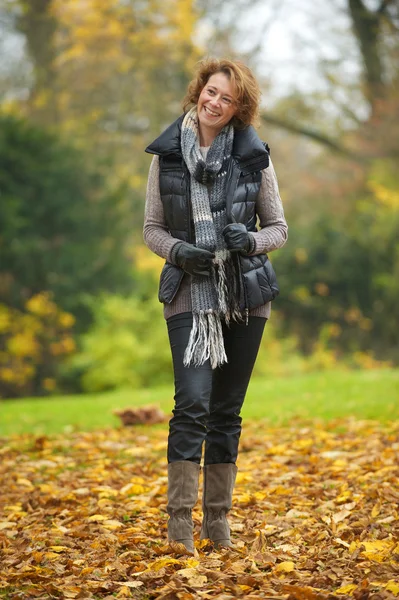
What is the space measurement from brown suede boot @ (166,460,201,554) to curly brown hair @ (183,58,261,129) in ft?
5.11

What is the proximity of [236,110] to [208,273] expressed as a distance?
77 centimetres

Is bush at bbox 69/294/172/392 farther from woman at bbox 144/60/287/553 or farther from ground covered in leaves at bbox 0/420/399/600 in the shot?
woman at bbox 144/60/287/553

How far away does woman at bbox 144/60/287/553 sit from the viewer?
3.57 metres

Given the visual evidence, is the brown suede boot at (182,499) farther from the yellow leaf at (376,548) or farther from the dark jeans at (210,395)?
the yellow leaf at (376,548)

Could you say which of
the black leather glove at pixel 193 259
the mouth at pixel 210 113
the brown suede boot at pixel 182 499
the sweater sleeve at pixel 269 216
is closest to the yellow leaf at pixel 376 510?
the brown suede boot at pixel 182 499

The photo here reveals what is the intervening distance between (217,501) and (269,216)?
4.37ft

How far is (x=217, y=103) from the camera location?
3723 millimetres

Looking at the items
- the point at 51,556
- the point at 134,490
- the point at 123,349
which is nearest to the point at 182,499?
the point at 51,556

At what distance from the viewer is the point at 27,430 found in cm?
902

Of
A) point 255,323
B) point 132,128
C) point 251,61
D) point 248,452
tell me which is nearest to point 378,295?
point 251,61

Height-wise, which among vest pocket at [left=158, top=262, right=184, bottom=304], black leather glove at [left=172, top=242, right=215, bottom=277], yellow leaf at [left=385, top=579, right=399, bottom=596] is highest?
black leather glove at [left=172, top=242, right=215, bottom=277]

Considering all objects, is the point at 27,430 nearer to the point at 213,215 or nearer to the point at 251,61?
the point at 213,215

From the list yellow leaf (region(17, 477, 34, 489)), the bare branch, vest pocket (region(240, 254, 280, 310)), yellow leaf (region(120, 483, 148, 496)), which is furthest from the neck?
the bare branch

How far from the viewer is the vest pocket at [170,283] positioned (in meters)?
3.66
